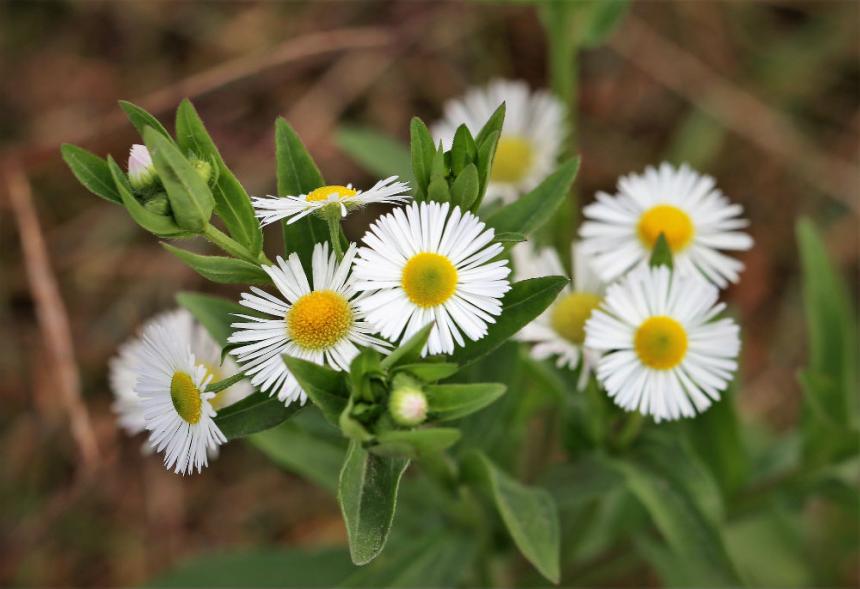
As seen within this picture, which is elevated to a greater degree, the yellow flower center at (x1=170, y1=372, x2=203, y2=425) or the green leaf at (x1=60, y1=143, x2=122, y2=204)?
the green leaf at (x1=60, y1=143, x2=122, y2=204)

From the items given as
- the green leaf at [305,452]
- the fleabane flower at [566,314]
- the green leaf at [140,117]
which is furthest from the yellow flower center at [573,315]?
the green leaf at [140,117]

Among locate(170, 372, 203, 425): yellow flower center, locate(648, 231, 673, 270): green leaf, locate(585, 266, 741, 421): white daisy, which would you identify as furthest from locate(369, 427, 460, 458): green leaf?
locate(648, 231, 673, 270): green leaf

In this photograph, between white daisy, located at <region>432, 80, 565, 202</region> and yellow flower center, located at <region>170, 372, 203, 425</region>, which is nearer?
yellow flower center, located at <region>170, 372, 203, 425</region>

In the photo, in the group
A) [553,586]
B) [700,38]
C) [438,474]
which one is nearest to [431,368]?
[438,474]

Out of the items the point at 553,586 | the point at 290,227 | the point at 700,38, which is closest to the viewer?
the point at 290,227

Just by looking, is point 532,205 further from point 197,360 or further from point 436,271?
point 197,360

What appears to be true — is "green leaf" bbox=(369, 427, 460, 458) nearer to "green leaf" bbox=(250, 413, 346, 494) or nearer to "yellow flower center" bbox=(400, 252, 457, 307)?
"yellow flower center" bbox=(400, 252, 457, 307)

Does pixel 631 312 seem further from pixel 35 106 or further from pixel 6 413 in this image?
pixel 35 106
